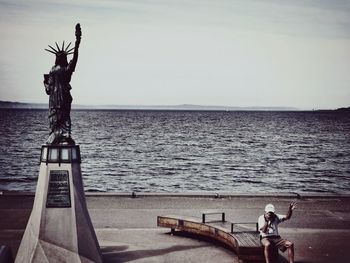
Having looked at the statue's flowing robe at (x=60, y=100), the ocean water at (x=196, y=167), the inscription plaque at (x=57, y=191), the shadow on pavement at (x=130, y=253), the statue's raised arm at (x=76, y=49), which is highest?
the statue's raised arm at (x=76, y=49)

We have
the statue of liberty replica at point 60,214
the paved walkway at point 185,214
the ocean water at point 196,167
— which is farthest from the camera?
the ocean water at point 196,167

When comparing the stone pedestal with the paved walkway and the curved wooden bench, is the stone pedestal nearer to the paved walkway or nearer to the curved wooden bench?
the paved walkway

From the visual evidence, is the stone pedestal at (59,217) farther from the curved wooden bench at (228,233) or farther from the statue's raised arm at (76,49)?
the curved wooden bench at (228,233)

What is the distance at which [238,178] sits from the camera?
1490 inches

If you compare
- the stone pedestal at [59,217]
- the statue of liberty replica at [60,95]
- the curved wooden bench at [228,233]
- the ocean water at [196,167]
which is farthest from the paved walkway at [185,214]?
the ocean water at [196,167]

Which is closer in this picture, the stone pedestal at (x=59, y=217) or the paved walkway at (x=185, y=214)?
the stone pedestal at (x=59, y=217)

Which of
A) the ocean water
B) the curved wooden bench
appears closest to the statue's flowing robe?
the curved wooden bench

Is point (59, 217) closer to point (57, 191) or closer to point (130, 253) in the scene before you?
point (57, 191)

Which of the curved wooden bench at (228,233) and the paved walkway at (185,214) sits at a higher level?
the curved wooden bench at (228,233)

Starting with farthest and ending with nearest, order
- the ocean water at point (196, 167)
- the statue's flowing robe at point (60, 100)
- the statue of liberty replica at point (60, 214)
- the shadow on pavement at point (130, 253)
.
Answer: the ocean water at point (196, 167)
the shadow on pavement at point (130, 253)
the statue's flowing robe at point (60, 100)
the statue of liberty replica at point (60, 214)

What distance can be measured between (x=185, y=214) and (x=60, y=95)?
6.44 m

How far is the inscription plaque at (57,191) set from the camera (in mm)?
9992

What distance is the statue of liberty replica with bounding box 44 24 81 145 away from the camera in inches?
408

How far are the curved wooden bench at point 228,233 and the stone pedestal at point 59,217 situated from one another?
2.83 meters
